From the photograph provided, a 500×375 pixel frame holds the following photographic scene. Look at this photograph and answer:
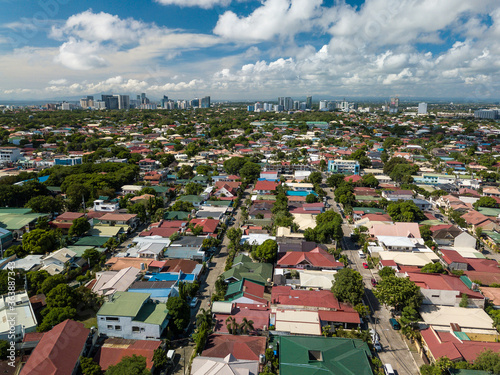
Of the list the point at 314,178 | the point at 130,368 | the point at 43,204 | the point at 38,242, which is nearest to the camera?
the point at 130,368

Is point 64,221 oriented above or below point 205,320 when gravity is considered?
above

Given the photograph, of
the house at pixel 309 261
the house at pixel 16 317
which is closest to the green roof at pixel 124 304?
the house at pixel 16 317

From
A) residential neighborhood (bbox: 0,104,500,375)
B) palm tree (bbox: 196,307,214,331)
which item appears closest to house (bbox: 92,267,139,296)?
residential neighborhood (bbox: 0,104,500,375)

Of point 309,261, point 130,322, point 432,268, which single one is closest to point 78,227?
point 130,322

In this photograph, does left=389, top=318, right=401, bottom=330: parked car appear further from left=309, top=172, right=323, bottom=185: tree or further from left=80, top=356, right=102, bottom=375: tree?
left=309, top=172, right=323, bottom=185: tree

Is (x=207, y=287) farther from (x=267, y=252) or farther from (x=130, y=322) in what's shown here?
(x=130, y=322)

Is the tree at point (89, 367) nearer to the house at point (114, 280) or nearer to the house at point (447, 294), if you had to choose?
the house at point (114, 280)

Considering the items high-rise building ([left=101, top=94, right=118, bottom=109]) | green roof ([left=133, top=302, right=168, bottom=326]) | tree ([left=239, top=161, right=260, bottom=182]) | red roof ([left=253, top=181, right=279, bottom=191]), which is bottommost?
green roof ([left=133, top=302, right=168, bottom=326])
